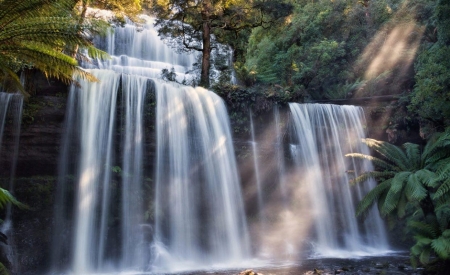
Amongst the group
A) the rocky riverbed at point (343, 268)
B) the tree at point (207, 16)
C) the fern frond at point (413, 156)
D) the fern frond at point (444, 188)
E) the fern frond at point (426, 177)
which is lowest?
the rocky riverbed at point (343, 268)

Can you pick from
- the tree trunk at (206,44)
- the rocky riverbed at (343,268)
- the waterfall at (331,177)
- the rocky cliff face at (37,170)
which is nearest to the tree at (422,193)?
the rocky riverbed at (343,268)

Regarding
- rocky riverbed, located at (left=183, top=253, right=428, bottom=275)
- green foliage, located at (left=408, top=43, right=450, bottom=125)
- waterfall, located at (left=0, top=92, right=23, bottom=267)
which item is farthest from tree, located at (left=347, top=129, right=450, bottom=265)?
waterfall, located at (left=0, top=92, right=23, bottom=267)

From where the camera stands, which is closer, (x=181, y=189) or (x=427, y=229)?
(x=427, y=229)

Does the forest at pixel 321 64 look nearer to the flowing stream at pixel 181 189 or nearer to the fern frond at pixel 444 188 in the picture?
the fern frond at pixel 444 188

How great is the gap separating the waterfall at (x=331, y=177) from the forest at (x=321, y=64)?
3.86 feet

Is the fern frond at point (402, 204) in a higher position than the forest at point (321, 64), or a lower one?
lower

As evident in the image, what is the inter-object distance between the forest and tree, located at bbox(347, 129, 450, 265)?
0.11 feet

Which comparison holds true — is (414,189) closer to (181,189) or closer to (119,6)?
(181,189)

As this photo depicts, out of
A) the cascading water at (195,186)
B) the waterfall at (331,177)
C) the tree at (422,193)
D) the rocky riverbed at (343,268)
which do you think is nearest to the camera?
the tree at (422,193)

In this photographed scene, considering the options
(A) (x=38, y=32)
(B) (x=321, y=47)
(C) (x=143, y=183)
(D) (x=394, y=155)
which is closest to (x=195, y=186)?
(C) (x=143, y=183)

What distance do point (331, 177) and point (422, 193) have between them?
307 inches

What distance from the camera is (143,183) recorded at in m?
13.6

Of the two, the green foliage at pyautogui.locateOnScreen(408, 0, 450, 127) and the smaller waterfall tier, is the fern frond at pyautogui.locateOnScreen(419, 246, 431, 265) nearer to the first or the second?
the green foliage at pyautogui.locateOnScreen(408, 0, 450, 127)

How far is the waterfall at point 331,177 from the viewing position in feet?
52.5
